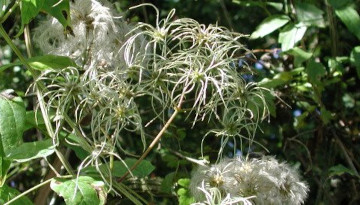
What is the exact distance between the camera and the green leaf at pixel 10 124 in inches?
47.3

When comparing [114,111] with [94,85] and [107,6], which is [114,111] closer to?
[94,85]

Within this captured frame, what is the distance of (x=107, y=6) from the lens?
1496 millimetres

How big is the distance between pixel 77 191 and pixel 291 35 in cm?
92

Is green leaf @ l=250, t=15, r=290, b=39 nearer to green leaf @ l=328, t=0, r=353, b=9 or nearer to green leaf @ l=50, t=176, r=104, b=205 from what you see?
green leaf @ l=328, t=0, r=353, b=9

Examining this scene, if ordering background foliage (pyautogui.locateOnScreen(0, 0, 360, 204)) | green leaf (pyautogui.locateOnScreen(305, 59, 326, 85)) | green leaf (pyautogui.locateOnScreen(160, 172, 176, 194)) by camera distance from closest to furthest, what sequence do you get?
green leaf (pyautogui.locateOnScreen(160, 172, 176, 194)) < background foliage (pyautogui.locateOnScreen(0, 0, 360, 204)) < green leaf (pyautogui.locateOnScreen(305, 59, 326, 85))

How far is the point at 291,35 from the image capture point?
1.88 metres

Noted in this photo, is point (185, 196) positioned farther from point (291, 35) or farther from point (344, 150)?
point (344, 150)

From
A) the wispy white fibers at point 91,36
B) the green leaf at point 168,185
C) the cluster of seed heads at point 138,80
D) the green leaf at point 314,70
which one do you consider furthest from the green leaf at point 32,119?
the green leaf at point 314,70

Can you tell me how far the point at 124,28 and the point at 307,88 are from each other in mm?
794

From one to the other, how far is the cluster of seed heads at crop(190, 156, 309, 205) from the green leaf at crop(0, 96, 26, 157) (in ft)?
1.06

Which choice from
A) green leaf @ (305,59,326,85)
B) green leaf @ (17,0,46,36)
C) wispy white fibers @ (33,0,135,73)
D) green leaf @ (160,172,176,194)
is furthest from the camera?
green leaf @ (305,59,326,85)

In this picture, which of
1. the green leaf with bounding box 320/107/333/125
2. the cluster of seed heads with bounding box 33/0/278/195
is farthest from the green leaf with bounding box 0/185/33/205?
the green leaf with bounding box 320/107/333/125

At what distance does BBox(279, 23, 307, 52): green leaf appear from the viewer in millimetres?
1860

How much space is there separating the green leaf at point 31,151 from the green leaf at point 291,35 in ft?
2.57
